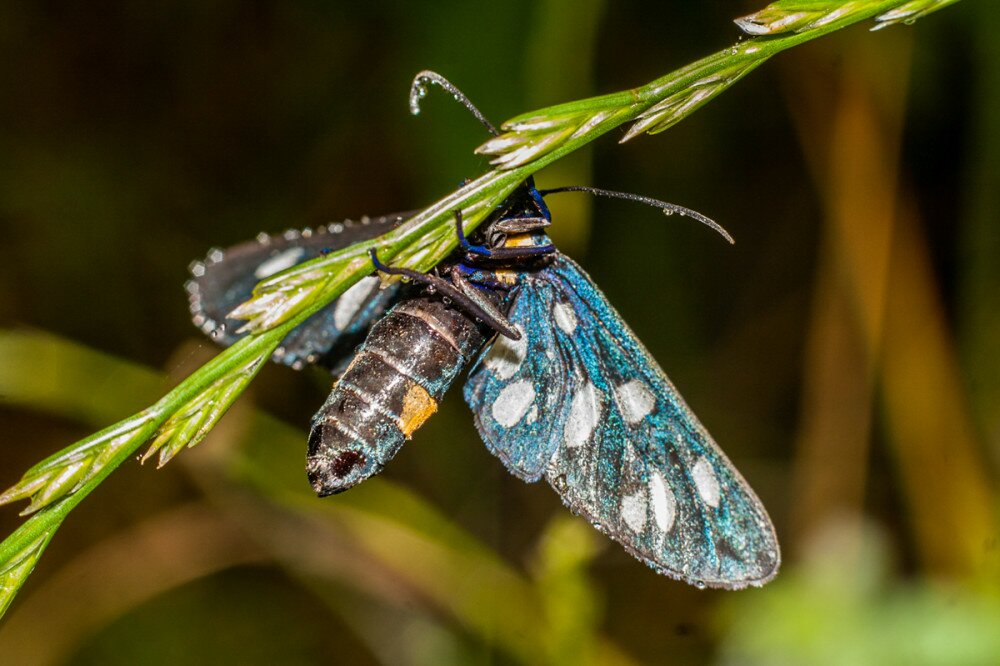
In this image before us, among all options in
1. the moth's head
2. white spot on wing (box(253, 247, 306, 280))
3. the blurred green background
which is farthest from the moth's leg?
the blurred green background

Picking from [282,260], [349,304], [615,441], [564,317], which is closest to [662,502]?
[615,441]

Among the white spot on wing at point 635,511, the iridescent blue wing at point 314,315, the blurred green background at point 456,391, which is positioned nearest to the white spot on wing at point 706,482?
the white spot on wing at point 635,511

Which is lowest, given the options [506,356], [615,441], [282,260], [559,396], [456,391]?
[456,391]

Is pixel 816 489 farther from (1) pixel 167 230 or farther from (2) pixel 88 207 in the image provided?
(2) pixel 88 207

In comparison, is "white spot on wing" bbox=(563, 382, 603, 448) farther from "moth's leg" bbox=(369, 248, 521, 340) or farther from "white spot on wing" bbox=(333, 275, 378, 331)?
"white spot on wing" bbox=(333, 275, 378, 331)

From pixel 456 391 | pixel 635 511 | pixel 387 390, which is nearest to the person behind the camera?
pixel 387 390

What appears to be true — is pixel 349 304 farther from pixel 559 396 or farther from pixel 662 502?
pixel 662 502

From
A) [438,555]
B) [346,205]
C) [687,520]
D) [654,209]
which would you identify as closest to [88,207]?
[346,205]
